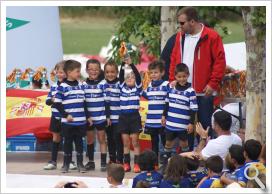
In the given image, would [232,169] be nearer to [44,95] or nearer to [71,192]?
[71,192]

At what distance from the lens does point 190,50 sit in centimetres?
1079

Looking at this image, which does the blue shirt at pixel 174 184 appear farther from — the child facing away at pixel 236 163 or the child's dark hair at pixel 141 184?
the child facing away at pixel 236 163

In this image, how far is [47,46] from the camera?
46.3ft

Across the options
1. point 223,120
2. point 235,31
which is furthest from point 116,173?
point 235,31

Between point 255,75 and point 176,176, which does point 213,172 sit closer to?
point 176,176

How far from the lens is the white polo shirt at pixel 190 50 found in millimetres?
10766

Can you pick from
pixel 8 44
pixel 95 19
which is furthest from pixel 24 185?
pixel 95 19

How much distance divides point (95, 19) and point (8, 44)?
26.1m

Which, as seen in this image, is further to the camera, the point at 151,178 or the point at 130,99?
the point at 130,99

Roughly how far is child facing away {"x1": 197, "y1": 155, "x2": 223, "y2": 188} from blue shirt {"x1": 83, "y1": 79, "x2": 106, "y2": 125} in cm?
244

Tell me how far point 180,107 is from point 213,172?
1941 mm

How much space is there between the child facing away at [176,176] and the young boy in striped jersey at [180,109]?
174 centimetres

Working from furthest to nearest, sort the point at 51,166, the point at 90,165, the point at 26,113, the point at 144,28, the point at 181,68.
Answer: the point at 144,28, the point at 26,113, the point at 51,166, the point at 90,165, the point at 181,68

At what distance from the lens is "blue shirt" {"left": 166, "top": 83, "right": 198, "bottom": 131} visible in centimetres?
1041
